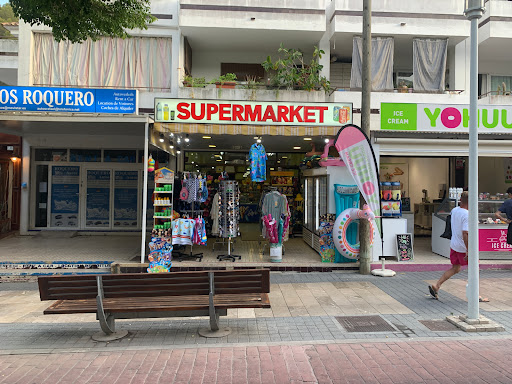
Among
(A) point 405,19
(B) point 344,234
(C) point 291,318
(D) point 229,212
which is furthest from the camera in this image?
(A) point 405,19

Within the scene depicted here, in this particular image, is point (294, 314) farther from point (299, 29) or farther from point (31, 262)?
point (299, 29)

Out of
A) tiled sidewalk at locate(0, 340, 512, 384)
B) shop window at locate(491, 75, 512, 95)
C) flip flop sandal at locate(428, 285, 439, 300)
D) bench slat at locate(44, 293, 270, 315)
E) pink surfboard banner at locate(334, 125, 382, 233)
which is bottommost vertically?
tiled sidewalk at locate(0, 340, 512, 384)

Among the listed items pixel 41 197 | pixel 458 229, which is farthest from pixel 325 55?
pixel 41 197

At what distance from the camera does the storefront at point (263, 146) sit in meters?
9.06

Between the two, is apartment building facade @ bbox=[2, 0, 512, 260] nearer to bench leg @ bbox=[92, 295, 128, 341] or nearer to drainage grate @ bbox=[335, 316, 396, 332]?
drainage grate @ bbox=[335, 316, 396, 332]

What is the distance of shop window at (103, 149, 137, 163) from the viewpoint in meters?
13.0

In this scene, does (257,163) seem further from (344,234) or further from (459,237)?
(459,237)

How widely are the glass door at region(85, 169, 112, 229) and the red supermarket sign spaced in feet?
17.2

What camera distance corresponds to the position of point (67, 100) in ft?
27.3

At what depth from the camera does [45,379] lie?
13.1 feet

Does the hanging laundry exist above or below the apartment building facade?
below

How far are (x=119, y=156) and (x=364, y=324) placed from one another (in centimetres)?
1031

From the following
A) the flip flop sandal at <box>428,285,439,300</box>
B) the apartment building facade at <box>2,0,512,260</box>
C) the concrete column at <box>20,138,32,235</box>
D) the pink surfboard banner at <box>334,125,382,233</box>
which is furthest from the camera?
the concrete column at <box>20,138,32,235</box>

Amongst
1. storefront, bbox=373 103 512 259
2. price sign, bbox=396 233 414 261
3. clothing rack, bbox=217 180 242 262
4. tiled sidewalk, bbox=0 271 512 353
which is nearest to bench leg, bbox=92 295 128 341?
tiled sidewalk, bbox=0 271 512 353
